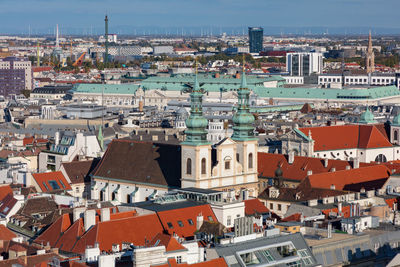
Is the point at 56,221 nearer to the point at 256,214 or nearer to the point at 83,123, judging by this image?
the point at 256,214

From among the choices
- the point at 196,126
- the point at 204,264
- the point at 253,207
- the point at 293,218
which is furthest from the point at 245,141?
the point at 204,264

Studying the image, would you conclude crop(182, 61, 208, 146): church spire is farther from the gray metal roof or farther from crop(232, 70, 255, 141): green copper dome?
the gray metal roof

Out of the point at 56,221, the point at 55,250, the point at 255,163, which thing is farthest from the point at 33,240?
the point at 255,163

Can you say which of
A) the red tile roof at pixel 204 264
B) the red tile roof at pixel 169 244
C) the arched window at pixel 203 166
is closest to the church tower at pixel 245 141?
the arched window at pixel 203 166

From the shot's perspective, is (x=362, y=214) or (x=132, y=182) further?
(x=132, y=182)

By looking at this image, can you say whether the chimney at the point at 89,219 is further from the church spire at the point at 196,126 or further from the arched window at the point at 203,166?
the arched window at the point at 203,166

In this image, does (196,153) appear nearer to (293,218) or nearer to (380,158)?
(293,218)
